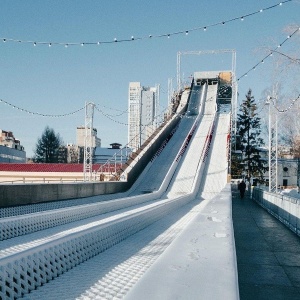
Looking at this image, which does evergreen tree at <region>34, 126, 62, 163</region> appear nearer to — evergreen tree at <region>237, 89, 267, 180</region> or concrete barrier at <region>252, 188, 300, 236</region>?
evergreen tree at <region>237, 89, 267, 180</region>

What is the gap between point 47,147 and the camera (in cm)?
8556

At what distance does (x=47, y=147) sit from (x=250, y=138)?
44592mm

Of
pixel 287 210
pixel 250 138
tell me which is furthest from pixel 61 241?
pixel 250 138

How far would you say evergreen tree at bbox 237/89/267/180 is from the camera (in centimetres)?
5786

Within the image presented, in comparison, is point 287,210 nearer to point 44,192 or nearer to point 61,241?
point 44,192

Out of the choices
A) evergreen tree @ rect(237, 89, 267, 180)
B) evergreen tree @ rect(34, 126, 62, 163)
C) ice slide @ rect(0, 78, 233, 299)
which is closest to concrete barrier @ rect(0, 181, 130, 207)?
ice slide @ rect(0, 78, 233, 299)

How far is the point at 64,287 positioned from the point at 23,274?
1.65 ft

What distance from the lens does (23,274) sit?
4465mm

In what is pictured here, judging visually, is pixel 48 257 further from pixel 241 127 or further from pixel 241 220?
pixel 241 127

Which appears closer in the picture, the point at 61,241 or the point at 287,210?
the point at 61,241

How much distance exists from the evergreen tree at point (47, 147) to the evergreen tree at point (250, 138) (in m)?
42.3

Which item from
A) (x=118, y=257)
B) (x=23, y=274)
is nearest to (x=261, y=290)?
(x=118, y=257)

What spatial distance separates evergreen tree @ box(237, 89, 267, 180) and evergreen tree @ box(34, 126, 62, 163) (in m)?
42.3

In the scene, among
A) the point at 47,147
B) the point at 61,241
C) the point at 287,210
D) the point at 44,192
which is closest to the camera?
the point at 61,241
